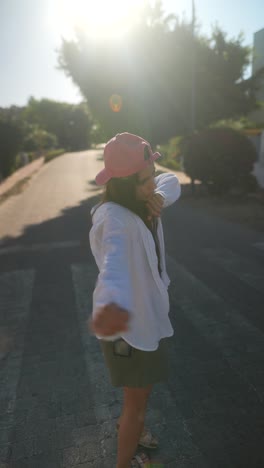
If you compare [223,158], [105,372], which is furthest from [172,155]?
[105,372]

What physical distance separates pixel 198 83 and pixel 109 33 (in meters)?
6.93

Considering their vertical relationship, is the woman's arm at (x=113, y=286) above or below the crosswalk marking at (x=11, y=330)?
above

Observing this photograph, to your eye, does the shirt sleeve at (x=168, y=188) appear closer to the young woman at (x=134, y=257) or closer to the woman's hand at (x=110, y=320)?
the young woman at (x=134, y=257)

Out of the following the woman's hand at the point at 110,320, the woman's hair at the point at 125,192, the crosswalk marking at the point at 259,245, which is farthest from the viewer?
the crosswalk marking at the point at 259,245

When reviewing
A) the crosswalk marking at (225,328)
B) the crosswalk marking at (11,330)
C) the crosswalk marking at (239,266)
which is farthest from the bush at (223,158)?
the crosswalk marking at (11,330)

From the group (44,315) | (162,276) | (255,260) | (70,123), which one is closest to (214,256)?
(255,260)

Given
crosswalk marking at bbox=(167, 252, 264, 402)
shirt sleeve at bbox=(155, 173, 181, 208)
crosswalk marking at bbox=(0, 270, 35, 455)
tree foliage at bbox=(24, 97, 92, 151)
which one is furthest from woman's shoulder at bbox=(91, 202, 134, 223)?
tree foliage at bbox=(24, 97, 92, 151)

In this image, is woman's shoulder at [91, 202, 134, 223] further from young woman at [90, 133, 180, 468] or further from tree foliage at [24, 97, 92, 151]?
tree foliage at [24, 97, 92, 151]

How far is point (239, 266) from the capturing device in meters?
6.05

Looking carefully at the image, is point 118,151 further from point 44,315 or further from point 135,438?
point 44,315

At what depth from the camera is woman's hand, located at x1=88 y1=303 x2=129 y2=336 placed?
57.7 inches

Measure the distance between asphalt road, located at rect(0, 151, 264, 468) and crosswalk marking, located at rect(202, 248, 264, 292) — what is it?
2 centimetres

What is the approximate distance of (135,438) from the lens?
6.75 feet

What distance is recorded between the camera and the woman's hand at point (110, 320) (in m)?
1.46
